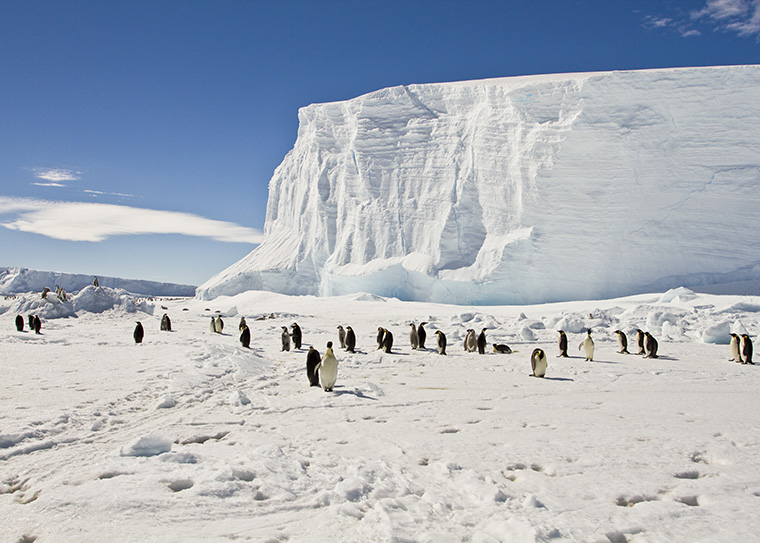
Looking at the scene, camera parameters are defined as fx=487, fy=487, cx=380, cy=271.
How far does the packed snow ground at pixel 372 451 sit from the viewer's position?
2.49 m

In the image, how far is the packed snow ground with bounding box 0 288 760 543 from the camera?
2.49m

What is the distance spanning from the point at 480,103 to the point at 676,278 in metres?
13.4

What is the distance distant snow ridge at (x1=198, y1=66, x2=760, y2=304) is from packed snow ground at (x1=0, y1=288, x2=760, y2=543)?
15662mm

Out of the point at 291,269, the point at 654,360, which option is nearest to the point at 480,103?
the point at 291,269

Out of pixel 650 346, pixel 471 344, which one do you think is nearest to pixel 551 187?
pixel 471 344

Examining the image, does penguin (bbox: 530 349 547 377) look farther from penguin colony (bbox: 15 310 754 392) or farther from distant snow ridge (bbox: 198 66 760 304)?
distant snow ridge (bbox: 198 66 760 304)

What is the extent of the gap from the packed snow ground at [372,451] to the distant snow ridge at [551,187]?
617 inches

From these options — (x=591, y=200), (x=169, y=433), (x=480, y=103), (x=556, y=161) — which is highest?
(x=480, y=103)

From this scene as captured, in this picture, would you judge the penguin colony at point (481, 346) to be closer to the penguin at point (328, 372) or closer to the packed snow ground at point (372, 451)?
the penguin at point (328, 372)

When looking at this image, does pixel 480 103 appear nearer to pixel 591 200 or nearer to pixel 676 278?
pixel 591 200

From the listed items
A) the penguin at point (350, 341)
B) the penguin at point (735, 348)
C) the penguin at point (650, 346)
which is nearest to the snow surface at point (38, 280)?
the penguin at point (350, 341)

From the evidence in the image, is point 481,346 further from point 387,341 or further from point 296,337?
point 296,337

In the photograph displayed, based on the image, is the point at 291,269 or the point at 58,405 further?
the point at 291,269

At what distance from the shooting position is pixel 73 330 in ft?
42.0
